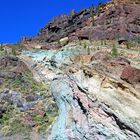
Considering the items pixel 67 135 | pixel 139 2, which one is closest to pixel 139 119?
pixel 67 135

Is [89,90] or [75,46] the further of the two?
[75,46]

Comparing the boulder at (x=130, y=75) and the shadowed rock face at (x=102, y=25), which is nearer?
the boulder at (x=130, y=75)

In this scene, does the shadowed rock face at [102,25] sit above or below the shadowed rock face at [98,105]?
above

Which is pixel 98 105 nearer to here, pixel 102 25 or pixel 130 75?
pixel 130 75

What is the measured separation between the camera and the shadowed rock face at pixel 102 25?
51.4m

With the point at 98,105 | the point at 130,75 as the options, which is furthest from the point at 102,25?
the point at 98,105

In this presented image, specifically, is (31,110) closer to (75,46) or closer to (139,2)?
(75,46)

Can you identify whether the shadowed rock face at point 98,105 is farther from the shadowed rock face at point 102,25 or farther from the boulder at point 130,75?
the shadowed rock face at point 102,25

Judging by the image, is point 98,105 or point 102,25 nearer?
point 98,105

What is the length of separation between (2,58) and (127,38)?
14231 millimetres

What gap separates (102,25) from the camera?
183ft

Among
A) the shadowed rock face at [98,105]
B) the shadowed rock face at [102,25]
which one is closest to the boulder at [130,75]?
the shadowed rock face at [98,105]

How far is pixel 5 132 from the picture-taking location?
98.8ft

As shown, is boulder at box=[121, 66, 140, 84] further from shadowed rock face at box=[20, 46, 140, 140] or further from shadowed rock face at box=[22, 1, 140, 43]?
shadowed rock face at box=[22, 1, 140, 43]
